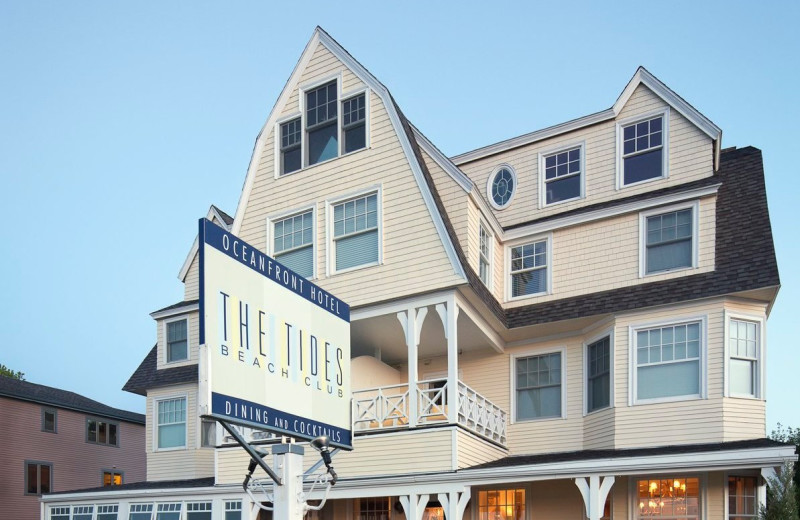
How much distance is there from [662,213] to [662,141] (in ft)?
5.80

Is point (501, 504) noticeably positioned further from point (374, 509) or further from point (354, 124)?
point (354, 124)

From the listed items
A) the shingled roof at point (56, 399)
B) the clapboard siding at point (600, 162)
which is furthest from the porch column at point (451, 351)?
the shingled roof at point (56, 399)

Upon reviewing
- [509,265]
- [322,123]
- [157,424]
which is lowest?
[157,424]

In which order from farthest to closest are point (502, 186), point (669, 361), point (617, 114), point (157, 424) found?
point (157, 424) < point (502, 186) < point (617, 114) < point (669, 361)

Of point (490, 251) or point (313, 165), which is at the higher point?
point (313, 165)

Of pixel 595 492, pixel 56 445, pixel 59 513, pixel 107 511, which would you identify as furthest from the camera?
pixel 56 445

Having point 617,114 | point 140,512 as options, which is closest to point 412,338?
point 617,114

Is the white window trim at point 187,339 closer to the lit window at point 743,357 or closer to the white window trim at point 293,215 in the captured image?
the white window trim at point 293,215

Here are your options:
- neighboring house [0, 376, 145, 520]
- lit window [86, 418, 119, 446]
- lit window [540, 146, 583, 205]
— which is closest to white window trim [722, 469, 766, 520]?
lit window [540, 146, 583, 205]

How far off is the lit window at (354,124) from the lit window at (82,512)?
11.7 meters

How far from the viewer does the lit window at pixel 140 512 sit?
1845cm

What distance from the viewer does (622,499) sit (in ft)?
48.0

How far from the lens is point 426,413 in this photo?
14.8m

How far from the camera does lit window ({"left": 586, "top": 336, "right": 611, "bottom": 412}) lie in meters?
15.6
